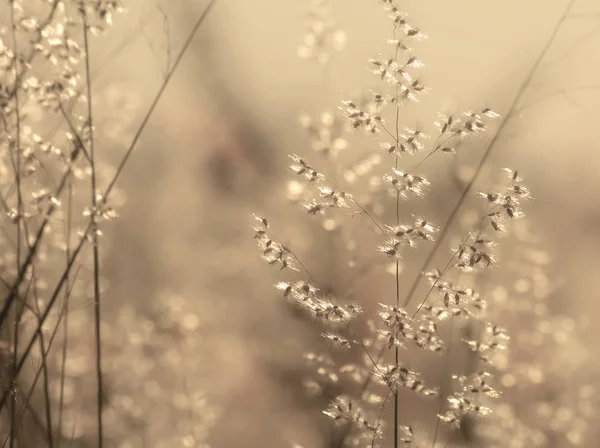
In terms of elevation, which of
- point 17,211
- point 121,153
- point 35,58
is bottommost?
point 17,211

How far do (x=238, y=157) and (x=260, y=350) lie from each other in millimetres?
1055

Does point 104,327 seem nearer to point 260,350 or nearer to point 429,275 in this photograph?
point 260,350

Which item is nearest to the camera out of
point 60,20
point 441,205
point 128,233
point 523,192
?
point 523,192

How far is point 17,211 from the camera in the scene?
6.25 ft

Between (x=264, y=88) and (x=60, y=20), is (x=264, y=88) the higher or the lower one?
Answer: the higher one

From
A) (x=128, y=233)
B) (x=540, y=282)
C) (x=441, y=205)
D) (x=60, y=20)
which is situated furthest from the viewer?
(x=128, y=233)

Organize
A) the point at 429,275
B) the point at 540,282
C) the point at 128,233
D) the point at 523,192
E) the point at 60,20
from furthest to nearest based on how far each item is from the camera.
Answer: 1. the point at 128,233
2. the point at 540,282
3. the point at 60,20
4. the point at 429,275
5. the point at 523,192

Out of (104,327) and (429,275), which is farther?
(104,327)

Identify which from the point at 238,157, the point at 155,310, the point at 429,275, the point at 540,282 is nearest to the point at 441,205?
the point at 540,282

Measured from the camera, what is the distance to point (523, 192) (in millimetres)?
1704

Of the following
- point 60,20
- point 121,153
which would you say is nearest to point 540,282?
point 121,153

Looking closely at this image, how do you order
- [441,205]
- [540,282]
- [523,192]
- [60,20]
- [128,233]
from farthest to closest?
[128,233], [441,205], [540,282], [60,20], [523,192]

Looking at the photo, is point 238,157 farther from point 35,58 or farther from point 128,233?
point 35,58

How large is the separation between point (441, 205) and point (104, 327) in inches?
75.2
